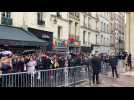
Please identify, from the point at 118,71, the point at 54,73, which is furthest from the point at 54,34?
the point at 54,73

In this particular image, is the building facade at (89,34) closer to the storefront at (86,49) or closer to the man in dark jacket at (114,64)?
the storefront at (86,49)

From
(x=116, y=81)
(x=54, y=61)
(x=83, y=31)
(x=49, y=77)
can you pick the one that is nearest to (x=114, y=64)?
(x=116, y=81)

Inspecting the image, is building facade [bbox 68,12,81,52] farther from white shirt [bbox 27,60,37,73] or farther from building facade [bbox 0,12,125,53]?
white shirt [bbox 27,60,37,73]

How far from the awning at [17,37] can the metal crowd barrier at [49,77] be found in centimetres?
218

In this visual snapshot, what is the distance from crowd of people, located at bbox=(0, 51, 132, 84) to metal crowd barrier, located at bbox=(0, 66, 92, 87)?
8.2 inches

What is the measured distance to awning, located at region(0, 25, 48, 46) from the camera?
10805mm

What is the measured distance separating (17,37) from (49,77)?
134 inches

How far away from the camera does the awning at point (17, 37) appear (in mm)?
10805

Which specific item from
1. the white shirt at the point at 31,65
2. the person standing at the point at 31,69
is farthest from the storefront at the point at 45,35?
the white shirt at the point at 31,65

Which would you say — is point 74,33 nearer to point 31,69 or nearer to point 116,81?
point 116,81

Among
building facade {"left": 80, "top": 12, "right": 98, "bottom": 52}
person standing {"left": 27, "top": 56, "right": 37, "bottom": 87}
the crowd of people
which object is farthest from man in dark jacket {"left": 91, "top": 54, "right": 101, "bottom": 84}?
person standing {"left": 27, "top": 56, "right": 37, "bottom": 87}

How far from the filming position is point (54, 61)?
9.43 meters

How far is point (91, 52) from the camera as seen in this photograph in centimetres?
939
